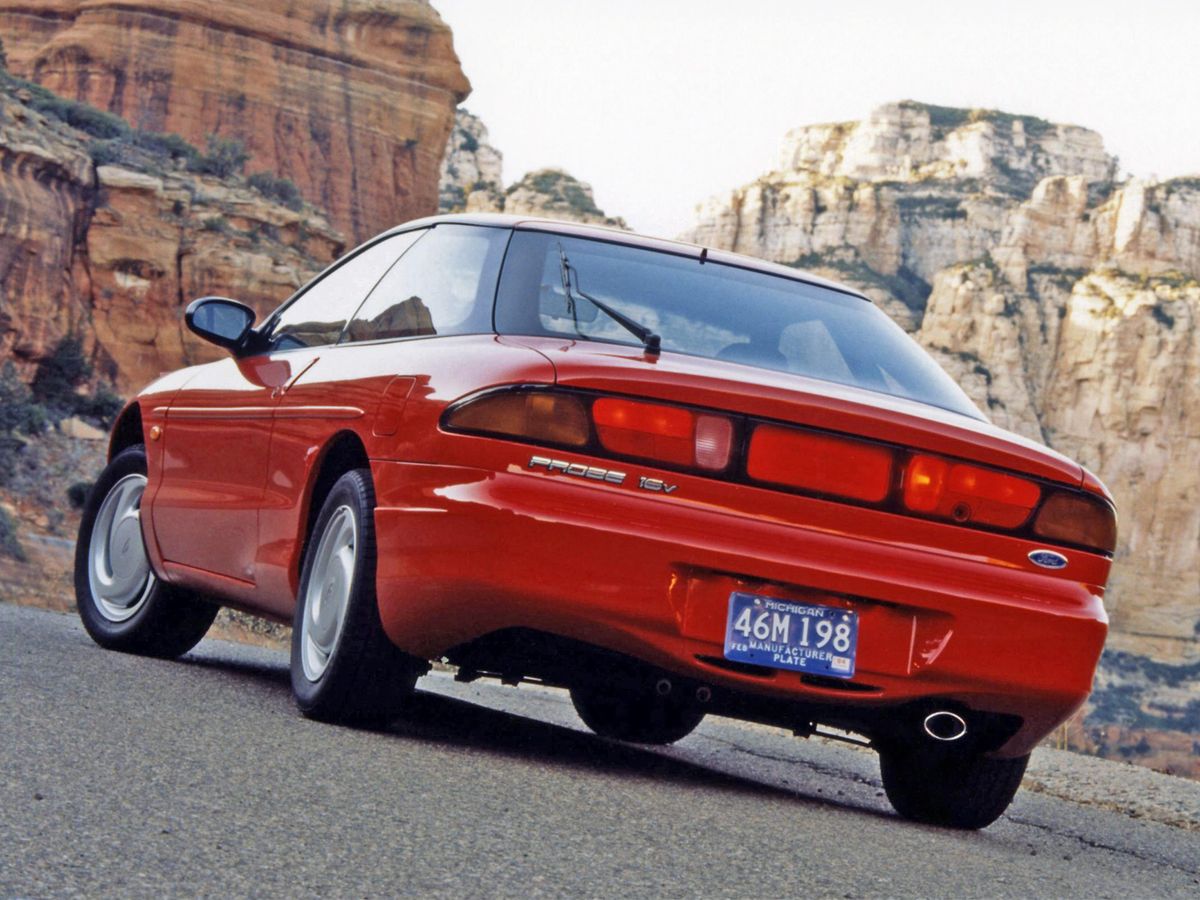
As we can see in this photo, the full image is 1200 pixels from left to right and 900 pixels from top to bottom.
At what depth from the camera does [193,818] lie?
3084mm

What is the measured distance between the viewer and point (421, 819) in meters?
3.32

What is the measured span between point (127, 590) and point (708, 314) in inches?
114

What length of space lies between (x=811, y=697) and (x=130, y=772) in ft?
5.38

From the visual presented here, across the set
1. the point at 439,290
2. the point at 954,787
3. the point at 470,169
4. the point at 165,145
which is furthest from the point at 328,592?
the point at 470,169

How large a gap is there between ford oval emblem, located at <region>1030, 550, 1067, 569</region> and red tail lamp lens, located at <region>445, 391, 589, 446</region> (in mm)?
1205

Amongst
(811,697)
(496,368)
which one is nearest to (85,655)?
(496,368)

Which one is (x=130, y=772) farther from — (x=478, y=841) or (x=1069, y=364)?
(x=1069, y=364)

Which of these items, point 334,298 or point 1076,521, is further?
point 334,298

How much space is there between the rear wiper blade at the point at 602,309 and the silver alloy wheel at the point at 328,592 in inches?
33.2

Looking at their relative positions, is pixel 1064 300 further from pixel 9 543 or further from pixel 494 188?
pixel 9 543

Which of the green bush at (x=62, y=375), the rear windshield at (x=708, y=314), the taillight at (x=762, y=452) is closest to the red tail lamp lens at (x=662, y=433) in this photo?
the taillight at (x=762, y=452)

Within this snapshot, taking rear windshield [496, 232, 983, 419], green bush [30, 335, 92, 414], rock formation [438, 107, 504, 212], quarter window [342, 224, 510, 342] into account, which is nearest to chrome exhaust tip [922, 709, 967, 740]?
rear windshield [496, 232, 983, 419]

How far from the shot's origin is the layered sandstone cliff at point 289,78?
5553 cm

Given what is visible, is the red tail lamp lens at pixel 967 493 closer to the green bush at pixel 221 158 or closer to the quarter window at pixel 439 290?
the quarter window at pixel 439 290
